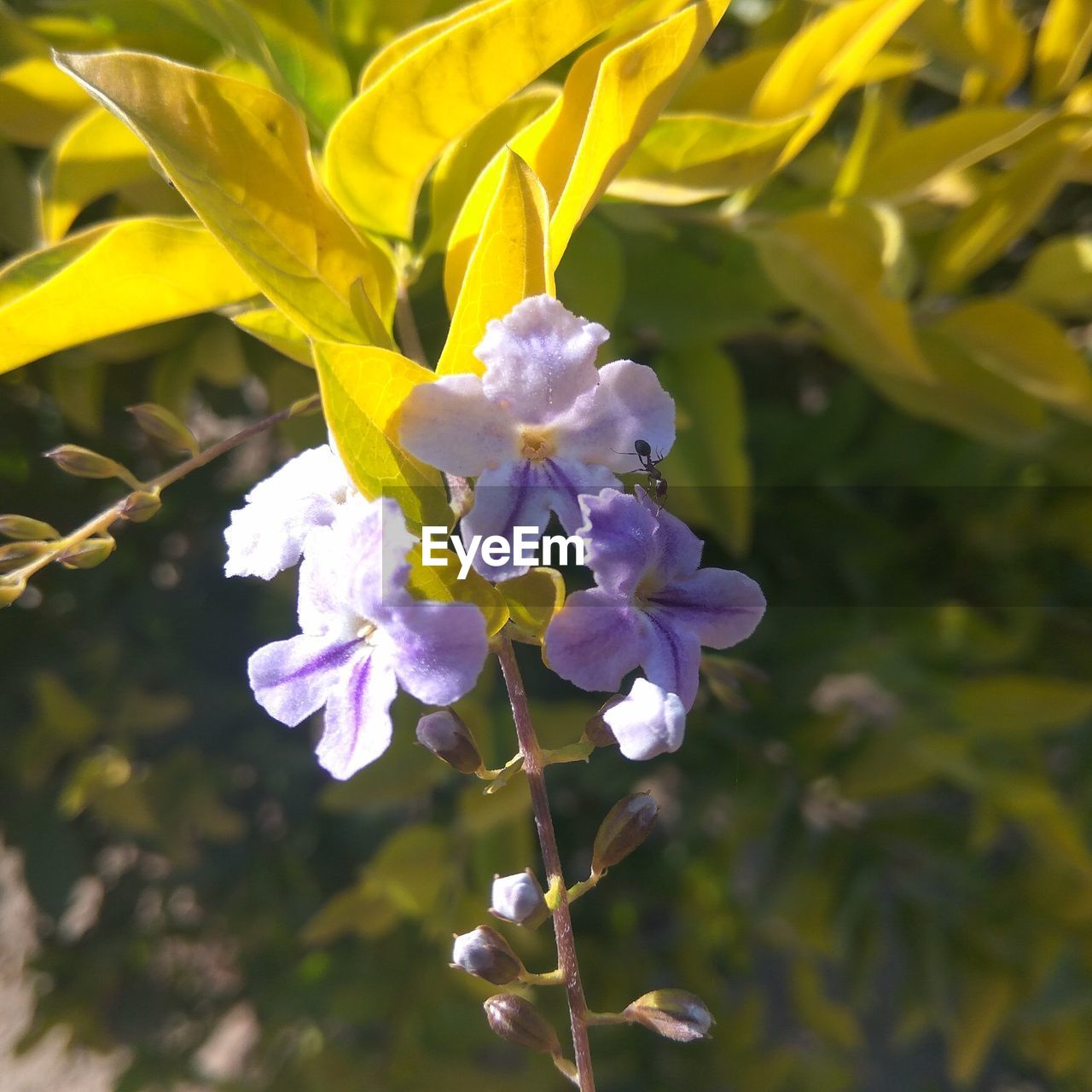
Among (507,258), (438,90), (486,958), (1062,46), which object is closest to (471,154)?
(438,90)

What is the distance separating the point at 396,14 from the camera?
62cm

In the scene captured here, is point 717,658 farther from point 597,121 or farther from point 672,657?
point 597,121

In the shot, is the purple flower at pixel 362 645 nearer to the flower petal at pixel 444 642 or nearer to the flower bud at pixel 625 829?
the flower petal at pixel 444 642

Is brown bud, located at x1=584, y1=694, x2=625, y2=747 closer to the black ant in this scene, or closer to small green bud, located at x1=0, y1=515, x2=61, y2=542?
the black ant

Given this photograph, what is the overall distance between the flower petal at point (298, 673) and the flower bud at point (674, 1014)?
Result: 0.19 meters

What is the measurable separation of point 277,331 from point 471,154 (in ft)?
0.55

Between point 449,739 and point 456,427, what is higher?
point 456,427

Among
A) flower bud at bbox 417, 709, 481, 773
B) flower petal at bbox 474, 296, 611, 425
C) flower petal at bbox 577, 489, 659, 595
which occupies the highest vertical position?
flower petal at bbox 474, 296, 611, 425

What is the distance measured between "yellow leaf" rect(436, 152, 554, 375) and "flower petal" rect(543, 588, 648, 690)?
0.12 m

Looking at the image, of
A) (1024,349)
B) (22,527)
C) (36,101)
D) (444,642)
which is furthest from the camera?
(1024,349)

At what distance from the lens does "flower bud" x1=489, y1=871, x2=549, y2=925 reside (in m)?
0.38

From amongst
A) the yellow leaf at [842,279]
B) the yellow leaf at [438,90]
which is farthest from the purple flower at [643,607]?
the yellow leaf at [842,279]

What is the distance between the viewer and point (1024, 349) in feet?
2.44

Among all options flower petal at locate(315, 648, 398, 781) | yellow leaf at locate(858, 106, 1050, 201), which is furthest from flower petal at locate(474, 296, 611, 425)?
yellow leaf at locate(858, 106, 1050, 201)
